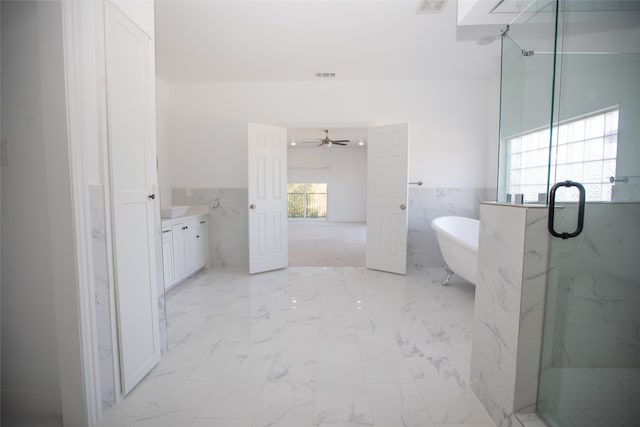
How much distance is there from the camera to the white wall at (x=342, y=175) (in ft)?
33.3

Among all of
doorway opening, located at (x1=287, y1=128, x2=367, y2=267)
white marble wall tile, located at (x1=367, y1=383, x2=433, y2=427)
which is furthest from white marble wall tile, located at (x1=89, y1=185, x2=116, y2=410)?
doorway opening, located at (x1=287, y1=128, x2=367, y2=267)

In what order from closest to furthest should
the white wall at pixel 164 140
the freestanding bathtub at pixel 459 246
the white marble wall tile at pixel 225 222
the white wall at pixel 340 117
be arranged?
the freestanding bathtub at pixel 459 246 → the white wall at pixel 164 140 → the white wall at pixel 340 117 → the white marble wall tile at pixel 225 222

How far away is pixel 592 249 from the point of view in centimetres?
130

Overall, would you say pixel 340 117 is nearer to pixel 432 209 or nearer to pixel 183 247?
pixel 432 209

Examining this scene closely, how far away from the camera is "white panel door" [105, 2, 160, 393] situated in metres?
1.52

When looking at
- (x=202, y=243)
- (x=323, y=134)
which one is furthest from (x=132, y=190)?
(x=323, y=134)

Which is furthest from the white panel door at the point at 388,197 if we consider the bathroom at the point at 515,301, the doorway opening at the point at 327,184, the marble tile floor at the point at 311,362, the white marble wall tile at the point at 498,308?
the doorway opening at the point at 327,184

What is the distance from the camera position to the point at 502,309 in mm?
1415

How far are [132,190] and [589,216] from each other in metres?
2.31

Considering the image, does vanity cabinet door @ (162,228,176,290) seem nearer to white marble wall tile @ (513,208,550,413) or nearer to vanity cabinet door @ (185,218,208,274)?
vanity cabinet door @ (185,218,208,274)

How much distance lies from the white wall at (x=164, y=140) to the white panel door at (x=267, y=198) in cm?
135

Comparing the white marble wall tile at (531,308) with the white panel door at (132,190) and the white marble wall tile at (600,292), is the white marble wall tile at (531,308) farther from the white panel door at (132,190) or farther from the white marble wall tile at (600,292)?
the white panel door at (132,190)

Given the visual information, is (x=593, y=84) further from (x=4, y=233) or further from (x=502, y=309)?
(x=4, y=233)

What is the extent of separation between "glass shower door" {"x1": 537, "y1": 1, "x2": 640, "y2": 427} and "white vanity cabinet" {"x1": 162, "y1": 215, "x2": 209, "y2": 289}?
3194 mm
